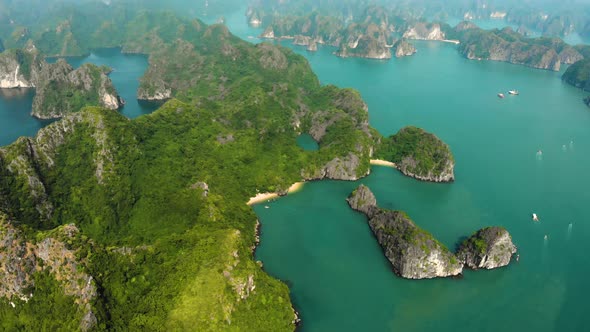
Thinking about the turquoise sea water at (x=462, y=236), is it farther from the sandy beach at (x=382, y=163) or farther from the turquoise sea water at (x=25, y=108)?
the turquoise sea water at (x=25, y=108)

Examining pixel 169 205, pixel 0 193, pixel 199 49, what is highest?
pixel 0 193

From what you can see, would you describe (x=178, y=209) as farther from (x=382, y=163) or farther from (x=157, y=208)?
(x=382, y=163)

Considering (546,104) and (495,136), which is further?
(546,104)

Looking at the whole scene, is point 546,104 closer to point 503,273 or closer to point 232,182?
point 503,273

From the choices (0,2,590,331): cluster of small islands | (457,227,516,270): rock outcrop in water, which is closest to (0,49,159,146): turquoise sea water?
(0,2,590,331): cluster of small islands

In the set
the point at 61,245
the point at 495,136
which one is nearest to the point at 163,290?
the point at 61,245

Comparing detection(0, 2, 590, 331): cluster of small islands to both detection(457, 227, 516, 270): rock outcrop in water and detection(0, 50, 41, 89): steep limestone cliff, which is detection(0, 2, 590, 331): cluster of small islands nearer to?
detection(457, 227, 516, 270): rock outcrop in water
